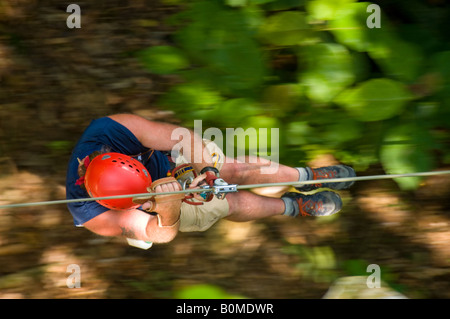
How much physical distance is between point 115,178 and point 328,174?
3.76 ft

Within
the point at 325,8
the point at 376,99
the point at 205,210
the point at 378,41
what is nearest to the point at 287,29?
the point at 325,8

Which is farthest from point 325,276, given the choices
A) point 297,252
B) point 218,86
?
point 218,86

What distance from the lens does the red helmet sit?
162 centimetres

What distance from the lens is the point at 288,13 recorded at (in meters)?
2.09

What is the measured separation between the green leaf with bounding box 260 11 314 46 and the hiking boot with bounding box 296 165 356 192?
2.04 ft

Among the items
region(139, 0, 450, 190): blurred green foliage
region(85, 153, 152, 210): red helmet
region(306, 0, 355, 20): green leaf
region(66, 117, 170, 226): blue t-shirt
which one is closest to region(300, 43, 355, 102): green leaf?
region(139, 0, 450, 190): blurred green foliage

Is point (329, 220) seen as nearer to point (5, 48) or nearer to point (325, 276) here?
point (325, 276)

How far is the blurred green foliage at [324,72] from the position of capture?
205cm

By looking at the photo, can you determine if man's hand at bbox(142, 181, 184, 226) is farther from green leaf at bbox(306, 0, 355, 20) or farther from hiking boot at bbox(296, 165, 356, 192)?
green leaf at bbox(306, 0, 355, 20)

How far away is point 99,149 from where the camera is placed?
5.89ft

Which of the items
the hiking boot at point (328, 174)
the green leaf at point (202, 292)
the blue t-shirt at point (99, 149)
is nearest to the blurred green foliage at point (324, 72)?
the hiking boot at point (328, 174)

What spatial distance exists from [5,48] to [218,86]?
50.7 inches

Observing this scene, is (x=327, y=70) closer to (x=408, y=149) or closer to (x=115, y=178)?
(x=408, y=149)
